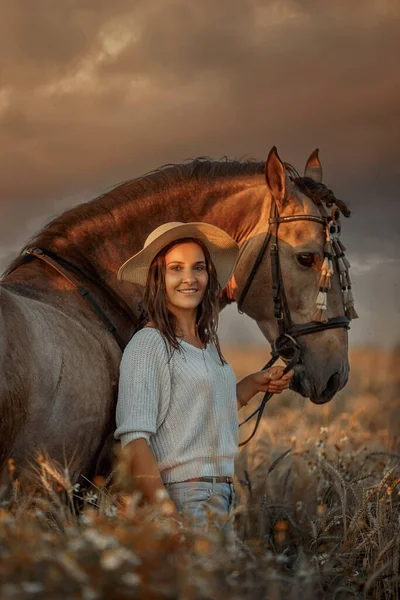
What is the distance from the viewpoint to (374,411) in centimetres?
786

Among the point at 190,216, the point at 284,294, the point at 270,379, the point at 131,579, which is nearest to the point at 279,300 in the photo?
the point at 284,294

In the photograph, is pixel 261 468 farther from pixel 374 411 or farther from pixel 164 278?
pixel 164 278

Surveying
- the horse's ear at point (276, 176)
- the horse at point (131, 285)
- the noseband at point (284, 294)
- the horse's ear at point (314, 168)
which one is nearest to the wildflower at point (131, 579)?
the horse at point (131, 285)

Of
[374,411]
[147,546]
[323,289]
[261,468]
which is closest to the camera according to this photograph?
[147,546]

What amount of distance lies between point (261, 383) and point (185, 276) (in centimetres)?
83

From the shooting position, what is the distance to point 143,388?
3.63 metres

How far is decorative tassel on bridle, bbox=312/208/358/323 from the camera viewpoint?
14.6 ft

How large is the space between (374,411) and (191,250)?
180 inches

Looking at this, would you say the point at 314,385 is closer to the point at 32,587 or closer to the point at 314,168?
the point at 314,168

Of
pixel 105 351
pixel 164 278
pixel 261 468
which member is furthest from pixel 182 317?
pixel 261 468

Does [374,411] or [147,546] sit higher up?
[147,546]

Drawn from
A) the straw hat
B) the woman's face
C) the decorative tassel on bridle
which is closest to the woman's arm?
the woman's face

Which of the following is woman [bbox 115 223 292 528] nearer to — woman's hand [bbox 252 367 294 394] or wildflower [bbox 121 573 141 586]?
woman's hand [bbox 252 367 294 394]

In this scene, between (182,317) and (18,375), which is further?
(182,317)
